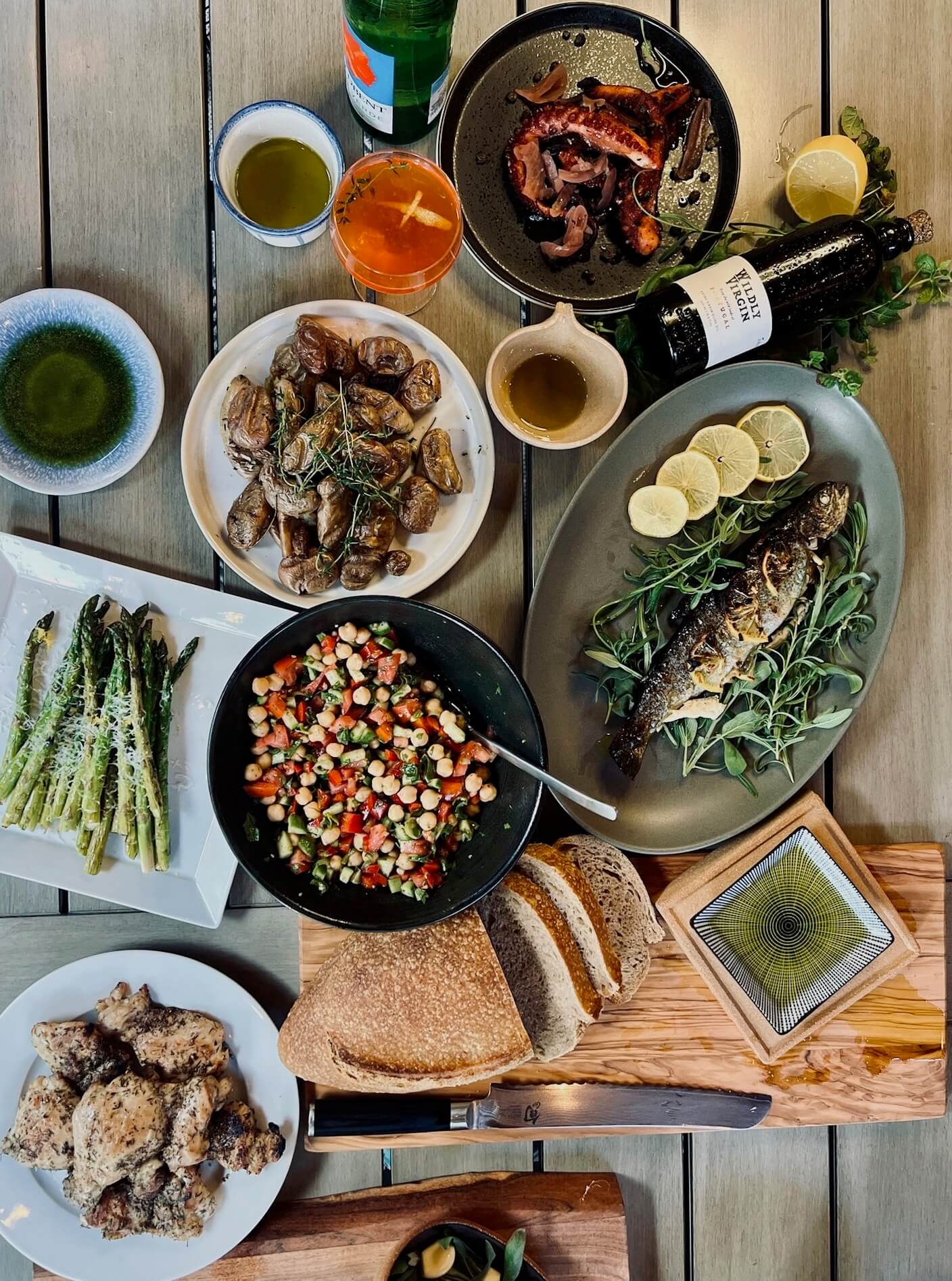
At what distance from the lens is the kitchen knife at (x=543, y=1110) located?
5.72 feet

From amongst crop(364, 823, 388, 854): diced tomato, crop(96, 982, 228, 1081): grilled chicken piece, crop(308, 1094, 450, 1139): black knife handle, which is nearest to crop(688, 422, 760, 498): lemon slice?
crop(364, 823, 388, 854): diced tomato

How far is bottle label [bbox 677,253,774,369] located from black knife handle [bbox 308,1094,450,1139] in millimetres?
1467

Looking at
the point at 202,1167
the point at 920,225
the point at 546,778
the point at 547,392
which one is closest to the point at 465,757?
the point at 546,778

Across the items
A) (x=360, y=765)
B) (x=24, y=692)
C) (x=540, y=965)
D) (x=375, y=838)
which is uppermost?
(x=24, y=692)

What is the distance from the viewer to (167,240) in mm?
1814

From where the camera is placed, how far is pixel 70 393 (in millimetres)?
1735

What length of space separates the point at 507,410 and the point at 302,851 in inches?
34.0

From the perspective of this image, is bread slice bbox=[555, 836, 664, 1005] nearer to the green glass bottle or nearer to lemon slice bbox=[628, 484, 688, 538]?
lemon slice bbox=[628, 484, 688, 538]

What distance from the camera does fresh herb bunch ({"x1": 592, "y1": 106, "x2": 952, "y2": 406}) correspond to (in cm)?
172

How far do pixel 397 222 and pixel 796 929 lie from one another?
4.85 feet

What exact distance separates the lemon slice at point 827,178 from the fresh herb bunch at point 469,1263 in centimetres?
197

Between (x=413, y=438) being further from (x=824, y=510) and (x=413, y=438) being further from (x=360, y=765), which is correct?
(x=824, y=510)

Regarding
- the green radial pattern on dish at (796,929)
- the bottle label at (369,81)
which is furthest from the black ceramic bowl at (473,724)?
the bottle label at (369,81)

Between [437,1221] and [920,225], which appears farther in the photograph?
[437,1221]
